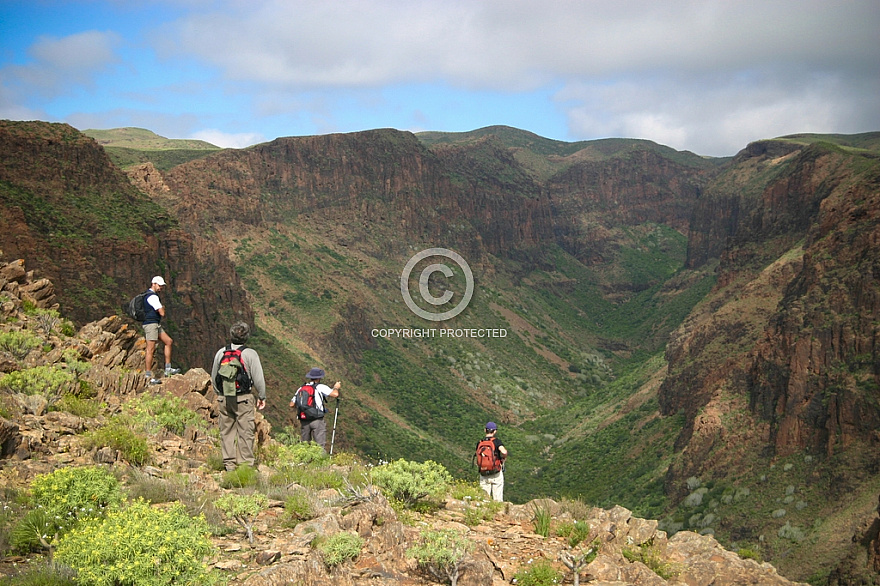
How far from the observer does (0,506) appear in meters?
7.71

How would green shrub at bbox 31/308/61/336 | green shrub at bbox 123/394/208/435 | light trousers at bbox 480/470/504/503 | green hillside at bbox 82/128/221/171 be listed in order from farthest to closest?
green hillside at bbox 82/128/221/171, green shrub at bbox 31/308/61/336, light trousers at bbox 480/470/504/503, green shrub at bbox 123/394/208/435

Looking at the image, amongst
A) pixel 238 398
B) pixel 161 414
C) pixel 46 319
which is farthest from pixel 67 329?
pixel 238 398

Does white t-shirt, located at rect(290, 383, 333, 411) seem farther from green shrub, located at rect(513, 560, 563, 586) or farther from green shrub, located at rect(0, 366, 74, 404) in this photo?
green shrub, located at rect(513, 560, 563, 586)

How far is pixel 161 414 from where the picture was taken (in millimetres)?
12820

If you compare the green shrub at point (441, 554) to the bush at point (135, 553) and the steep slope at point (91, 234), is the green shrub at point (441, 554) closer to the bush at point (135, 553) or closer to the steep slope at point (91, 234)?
the bush at point (135, 553)

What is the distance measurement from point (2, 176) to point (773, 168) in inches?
5000

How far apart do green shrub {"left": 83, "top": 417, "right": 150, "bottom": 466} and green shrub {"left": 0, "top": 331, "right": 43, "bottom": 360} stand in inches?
160

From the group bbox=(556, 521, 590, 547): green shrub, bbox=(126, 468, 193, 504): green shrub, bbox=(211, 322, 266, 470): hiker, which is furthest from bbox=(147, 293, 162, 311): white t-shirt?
bbox=(556, 521, 590, 547): green shrub

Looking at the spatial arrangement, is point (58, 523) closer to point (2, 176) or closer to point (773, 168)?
point (2, 176)

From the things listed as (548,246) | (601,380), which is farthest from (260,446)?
(548,246)

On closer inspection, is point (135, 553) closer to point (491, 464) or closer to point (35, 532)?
point (35, 532)

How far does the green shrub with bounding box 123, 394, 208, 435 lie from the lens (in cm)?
1205

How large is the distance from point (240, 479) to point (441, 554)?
12.4 ft

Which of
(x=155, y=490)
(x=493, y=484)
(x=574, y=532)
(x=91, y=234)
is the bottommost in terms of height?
(x=493, y=484)
